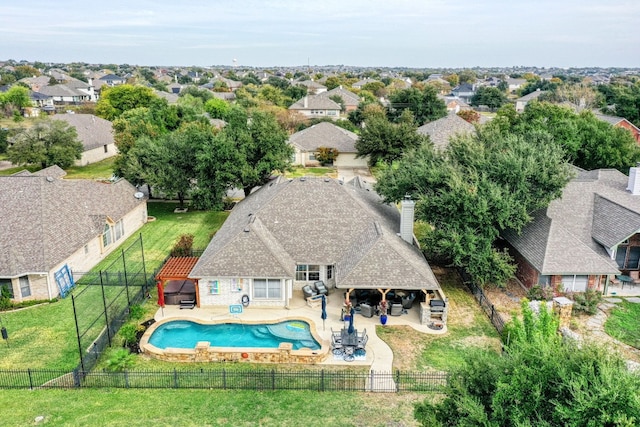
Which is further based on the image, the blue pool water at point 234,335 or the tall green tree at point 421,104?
the tall green tree at point 421,104

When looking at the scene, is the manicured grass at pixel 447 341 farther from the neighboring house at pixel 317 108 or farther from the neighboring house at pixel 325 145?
the neighboring house at pixel 317 108

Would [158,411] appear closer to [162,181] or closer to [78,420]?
[78,420]

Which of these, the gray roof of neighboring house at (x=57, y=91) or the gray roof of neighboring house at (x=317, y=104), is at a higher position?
the gray roof of neighboring house at (x=57, y=91)

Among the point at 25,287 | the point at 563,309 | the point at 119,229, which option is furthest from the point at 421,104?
the point at 25,287

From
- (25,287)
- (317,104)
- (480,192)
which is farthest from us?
(317,104)

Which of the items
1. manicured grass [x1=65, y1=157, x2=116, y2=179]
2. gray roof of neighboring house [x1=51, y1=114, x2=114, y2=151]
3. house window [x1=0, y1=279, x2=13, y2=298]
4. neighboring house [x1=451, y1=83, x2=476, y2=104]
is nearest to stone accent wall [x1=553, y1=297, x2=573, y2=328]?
house window [x1=0, y1=279, x2=13, y2=298]

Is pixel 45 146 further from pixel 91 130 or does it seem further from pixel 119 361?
pixel 119 361

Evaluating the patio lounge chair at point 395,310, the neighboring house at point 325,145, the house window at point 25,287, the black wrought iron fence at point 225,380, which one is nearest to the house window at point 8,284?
the house window at point 25,287
